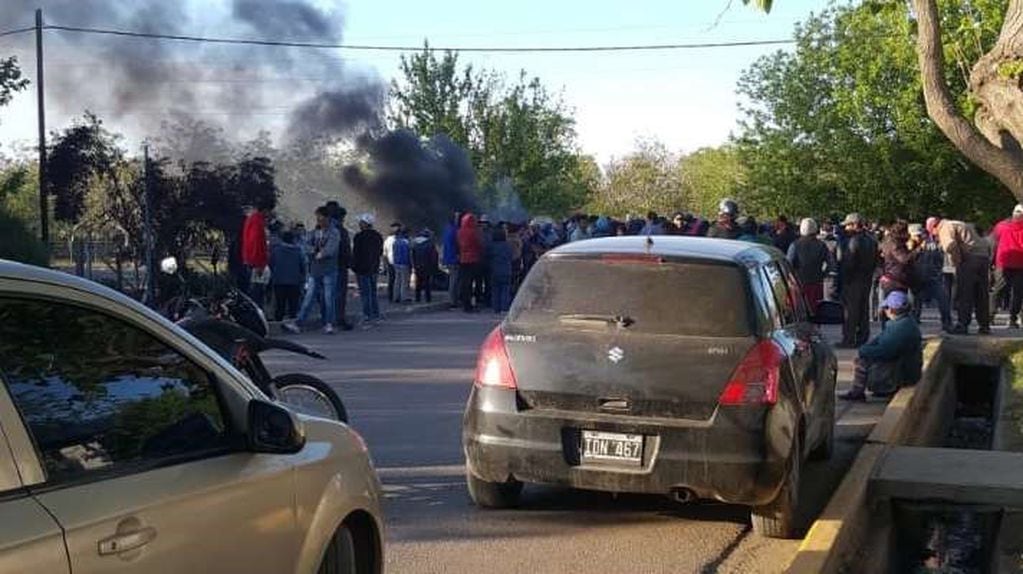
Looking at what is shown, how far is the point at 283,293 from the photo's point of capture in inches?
679

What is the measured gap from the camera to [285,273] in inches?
674

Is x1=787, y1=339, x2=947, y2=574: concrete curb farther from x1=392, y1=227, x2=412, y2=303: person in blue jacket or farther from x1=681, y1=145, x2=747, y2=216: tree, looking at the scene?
x1=681, y1=145, x2=747, y2=216: tree

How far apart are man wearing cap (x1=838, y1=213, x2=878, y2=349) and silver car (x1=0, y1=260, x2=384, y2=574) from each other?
1150 cm

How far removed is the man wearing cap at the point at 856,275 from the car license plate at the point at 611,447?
8.92 m

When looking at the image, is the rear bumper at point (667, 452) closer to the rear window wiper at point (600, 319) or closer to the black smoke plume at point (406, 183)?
the rear window wiper at point (600, 319)

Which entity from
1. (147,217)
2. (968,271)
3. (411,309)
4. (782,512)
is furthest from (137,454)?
(147,217)

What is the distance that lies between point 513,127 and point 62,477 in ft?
178

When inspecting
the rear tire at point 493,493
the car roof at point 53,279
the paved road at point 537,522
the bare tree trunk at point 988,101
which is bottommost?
the paved road at point 537,522

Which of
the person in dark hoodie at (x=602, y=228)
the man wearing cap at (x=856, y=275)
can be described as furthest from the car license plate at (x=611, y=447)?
the person in dark hoodie at (x=602, y=228)

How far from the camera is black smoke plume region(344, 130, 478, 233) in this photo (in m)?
43.8

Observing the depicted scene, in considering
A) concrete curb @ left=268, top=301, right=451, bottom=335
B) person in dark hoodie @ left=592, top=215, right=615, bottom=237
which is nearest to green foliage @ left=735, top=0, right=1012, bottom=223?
person in dark hoodie @ left=592, top=215, right=615, bottom=237

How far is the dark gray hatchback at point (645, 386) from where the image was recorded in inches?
242

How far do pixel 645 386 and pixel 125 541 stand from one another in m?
3.67

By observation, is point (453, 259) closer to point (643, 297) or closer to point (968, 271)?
point (968, 271)
